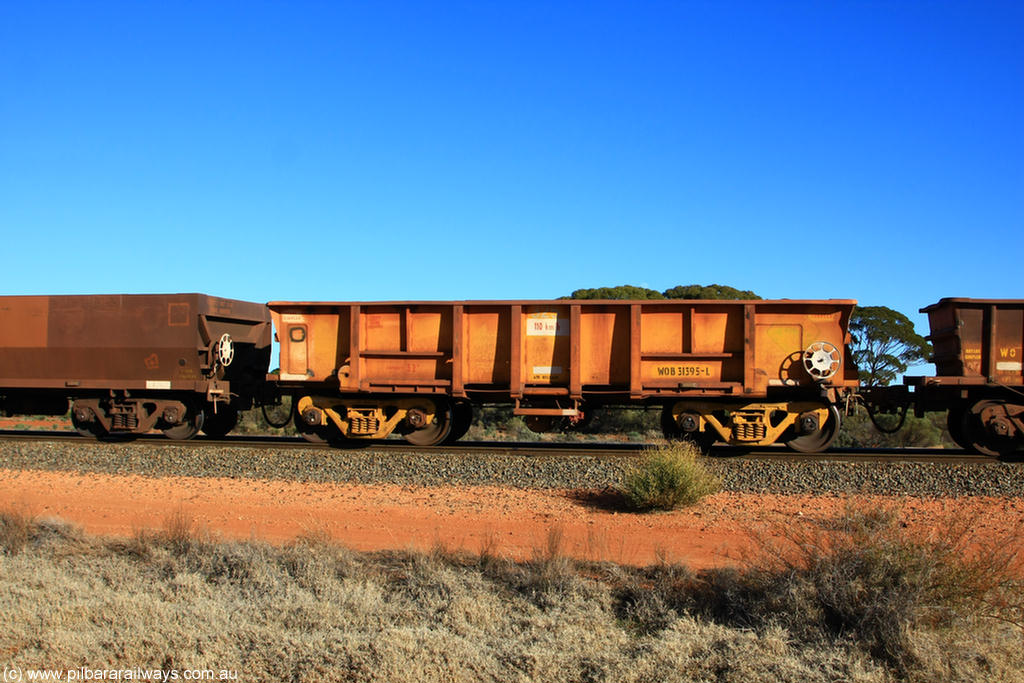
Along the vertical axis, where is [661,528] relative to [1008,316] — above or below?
below

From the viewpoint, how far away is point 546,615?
5883 millimetres

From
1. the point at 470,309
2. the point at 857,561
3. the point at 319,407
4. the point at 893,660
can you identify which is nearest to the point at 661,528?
the point at 857,561

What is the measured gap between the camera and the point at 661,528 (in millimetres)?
8977

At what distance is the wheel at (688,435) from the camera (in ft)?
44.8

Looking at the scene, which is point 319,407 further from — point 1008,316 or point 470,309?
point 1008,316

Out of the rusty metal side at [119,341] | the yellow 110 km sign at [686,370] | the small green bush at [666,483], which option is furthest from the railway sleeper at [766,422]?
the rusty metal side at [119,341]

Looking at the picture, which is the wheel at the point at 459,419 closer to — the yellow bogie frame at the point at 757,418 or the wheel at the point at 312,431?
the wheel at the point at 312,431

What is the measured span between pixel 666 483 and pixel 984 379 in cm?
664

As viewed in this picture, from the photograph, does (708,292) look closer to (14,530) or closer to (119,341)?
(119,341)

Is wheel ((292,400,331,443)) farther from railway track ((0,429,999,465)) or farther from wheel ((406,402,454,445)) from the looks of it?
wheel ((406,402,454,445))

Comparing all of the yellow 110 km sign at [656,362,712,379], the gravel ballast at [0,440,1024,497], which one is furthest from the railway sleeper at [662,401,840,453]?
the gravel ballast at [0,440,1024,497]

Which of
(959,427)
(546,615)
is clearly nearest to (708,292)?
(959,427)

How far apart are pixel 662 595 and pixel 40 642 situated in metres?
4.79

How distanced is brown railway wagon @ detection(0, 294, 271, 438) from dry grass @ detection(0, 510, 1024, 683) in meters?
8.05
